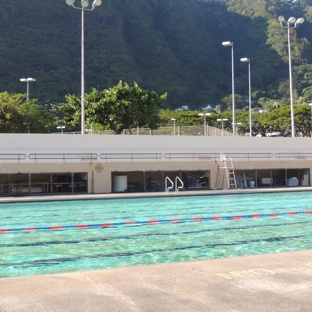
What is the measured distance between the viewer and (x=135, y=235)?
1191cm

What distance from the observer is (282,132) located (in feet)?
259

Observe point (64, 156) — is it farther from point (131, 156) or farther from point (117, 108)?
point (117, 108)

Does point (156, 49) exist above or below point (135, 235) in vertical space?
above

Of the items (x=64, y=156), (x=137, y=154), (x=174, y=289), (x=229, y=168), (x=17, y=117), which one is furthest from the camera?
(x=17, y=117)

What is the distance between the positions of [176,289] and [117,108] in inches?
1272

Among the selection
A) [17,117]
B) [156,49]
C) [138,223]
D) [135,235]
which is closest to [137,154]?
[17,117]

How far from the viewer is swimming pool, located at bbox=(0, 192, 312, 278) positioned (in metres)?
9.21

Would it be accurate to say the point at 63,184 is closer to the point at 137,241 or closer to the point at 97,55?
the point at 137,241

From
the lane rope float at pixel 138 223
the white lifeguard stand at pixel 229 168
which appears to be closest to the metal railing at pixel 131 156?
the white lifeguard stand at pixel 229 168

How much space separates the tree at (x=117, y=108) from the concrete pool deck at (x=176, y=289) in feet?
102

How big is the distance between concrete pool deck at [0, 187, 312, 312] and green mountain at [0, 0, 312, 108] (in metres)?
67.4

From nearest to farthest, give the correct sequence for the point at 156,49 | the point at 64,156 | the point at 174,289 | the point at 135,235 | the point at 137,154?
1. the point at 174,289
2. the point at 135,235
3. the point at 64,156
4. the point at 137,154
5. the point at 156,49

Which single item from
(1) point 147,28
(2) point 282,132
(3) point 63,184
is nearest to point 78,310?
(3) point 63,184

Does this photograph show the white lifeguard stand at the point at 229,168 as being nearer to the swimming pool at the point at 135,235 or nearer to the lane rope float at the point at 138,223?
the swimming pool at the point at 135,235
